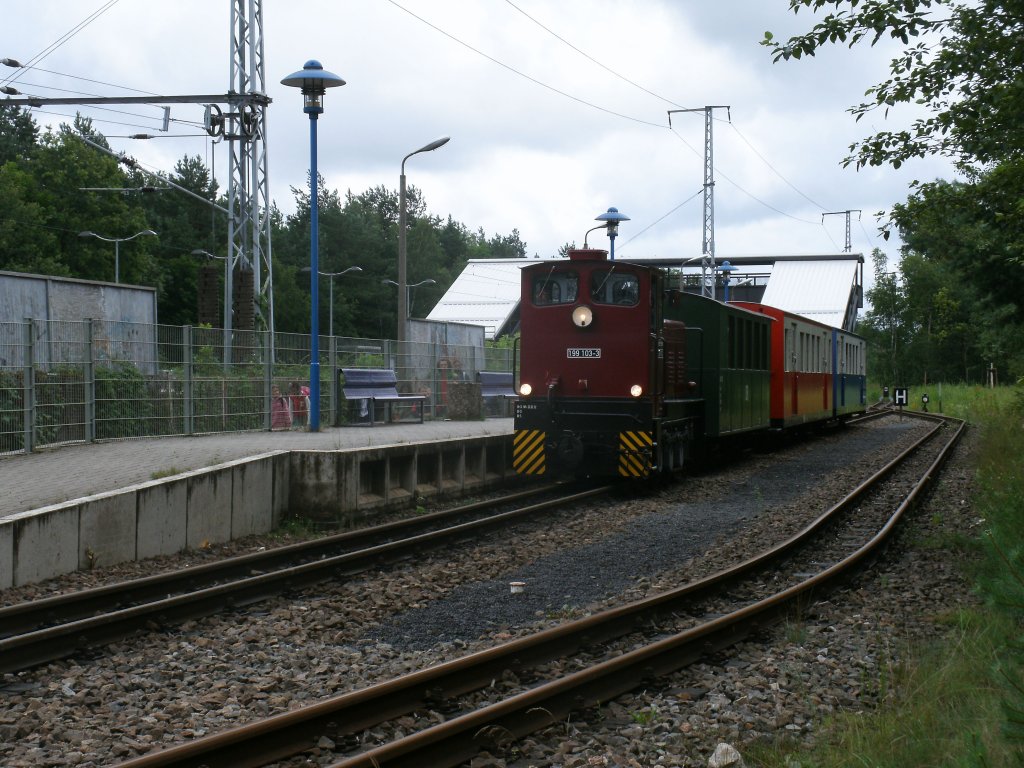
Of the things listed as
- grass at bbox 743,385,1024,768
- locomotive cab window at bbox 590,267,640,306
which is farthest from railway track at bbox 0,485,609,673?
locomotive cab window at bbox 590,267,640,306

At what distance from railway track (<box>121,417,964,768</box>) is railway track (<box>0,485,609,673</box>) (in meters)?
2.31

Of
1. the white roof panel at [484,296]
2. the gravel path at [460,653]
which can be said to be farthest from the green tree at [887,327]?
the gravel path at [460,653]

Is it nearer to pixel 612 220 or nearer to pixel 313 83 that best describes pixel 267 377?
pixel 313 83

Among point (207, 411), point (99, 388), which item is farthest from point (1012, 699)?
point (207, 411)

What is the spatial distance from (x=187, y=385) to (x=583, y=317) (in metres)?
5.82

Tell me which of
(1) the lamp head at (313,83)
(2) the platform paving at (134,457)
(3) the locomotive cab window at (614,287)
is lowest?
(2) the platform paving at (134,457)

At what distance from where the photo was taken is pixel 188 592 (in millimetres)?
8750

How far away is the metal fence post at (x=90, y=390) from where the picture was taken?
13.9 meters

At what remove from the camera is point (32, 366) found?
1296cm

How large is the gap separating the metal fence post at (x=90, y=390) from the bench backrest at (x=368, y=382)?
5.61 m

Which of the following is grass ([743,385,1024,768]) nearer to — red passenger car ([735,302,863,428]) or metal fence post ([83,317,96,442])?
metal fence post ([83,317,96,442])

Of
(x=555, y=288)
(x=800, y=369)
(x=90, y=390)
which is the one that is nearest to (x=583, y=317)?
(x=555, y=288)

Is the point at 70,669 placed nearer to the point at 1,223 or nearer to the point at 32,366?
the point at 32,366

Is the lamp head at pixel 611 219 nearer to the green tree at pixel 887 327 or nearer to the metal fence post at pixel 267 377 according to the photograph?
the metal fence post at pixel 267 377
